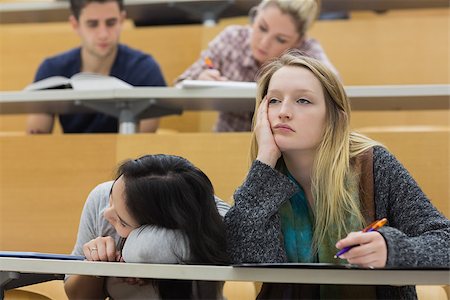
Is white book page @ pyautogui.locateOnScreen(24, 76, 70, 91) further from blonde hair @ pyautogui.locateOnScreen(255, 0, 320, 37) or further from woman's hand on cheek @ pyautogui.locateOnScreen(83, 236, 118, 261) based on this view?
woman's hand on cheek @ pyautogui.locateOnScreen(83, 236, 118, 261)

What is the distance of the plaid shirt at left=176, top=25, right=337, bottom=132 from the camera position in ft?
6.41

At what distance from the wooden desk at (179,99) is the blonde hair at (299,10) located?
0.29 metres

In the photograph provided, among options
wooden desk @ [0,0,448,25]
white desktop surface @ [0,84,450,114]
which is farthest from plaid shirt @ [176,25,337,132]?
wooden desk @ [0,0,448,25]

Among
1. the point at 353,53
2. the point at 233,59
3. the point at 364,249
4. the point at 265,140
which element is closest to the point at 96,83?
the point at 233,59

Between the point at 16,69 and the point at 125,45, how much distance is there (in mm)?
386

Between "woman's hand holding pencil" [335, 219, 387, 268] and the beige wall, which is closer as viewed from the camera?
"woman's hand holding pencil" [335, 219, 387, 268]

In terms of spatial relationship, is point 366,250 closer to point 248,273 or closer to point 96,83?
point 248,273

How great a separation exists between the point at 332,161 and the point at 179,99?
0.65m

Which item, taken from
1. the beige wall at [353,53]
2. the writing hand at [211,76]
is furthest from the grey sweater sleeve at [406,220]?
the beige wall at [353,53]

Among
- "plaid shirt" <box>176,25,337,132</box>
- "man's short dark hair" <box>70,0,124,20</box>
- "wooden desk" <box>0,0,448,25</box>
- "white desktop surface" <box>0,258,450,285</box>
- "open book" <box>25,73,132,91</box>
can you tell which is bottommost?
"white desktop surface" <box>0,258,450,285</box>

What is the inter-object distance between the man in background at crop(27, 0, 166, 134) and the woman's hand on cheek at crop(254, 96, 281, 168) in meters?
0.91

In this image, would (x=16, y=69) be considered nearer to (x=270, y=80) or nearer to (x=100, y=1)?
(x=100, y=1)

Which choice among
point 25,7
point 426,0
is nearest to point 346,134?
point 426,0

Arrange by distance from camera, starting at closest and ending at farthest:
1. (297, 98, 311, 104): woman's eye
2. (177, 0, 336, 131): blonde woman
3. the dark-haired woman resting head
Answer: the dark-haired woman resting head
(297, 98, 311, 104): woman's eye
(177, 0, 336, 131): blonde woman
